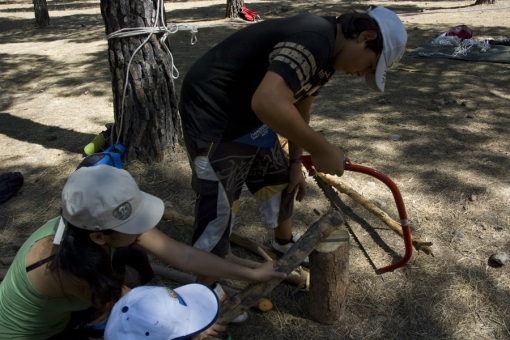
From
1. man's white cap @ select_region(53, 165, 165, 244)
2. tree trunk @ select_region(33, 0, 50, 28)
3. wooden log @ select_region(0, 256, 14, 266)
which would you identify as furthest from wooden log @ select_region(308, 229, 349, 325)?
tree trunk @ select_region(33, 0, 50, 28)

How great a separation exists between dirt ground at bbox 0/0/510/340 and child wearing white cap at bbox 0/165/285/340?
95 centimetres

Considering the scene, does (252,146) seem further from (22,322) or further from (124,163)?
(124,163)

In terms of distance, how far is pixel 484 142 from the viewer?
13.4 feet

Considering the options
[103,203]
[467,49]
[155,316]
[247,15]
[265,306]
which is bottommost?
[265,306]

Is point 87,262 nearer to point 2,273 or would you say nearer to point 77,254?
point 77,254

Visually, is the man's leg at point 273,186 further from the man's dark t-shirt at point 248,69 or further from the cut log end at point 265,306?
the cut log end at point 265,306

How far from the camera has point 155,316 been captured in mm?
1345

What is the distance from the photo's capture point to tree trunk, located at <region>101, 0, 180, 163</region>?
138 inches

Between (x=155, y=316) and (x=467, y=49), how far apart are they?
6815 mm

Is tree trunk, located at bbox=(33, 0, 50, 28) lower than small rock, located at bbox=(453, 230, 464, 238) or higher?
higher

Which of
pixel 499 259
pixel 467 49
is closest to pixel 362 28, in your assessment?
pixel 499 259

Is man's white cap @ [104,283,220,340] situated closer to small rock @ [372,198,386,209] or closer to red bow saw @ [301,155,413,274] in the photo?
red bow saw @ [301,155,413,274]

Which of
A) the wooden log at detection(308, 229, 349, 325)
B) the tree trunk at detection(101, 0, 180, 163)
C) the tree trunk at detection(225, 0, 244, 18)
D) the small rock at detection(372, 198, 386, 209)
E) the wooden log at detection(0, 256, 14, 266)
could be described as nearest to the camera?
the wooden log at detection(308, 229, 349, 325)

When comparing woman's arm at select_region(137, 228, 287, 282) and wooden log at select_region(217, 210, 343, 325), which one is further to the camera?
wooden log at select_region(217, 210, 343, 325)
